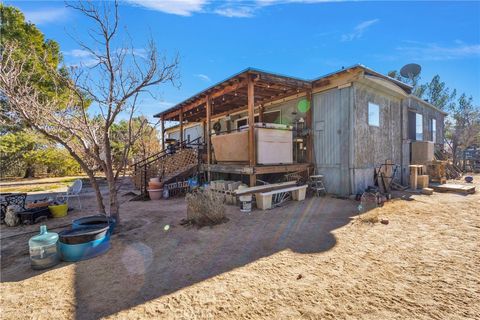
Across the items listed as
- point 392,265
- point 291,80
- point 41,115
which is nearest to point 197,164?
point 291,80

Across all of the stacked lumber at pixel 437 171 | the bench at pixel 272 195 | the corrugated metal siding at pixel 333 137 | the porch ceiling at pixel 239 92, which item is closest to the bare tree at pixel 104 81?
the porch ceiling at pixel 239 92

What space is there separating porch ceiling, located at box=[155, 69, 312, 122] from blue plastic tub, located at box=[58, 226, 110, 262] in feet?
17.5

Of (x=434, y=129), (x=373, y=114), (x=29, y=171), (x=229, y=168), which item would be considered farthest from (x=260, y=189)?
(x=29, y=171)

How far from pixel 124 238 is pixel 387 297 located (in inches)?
159

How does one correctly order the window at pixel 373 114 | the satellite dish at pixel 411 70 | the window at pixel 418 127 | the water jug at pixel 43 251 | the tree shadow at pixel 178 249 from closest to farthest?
1. the tree shadow at pixel 178 249
2. the water jug at pixel 43 251
3. the window at pixel 373 114
4. the window at pixel 418 127
5. the satellite dish at pixel 411 70

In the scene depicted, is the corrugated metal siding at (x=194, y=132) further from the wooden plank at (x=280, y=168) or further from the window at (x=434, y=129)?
the window at (x=434, y=129)

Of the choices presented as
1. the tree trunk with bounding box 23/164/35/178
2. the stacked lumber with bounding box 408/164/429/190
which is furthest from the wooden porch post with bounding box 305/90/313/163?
the tree trunk with bounding box 23/164/35/178

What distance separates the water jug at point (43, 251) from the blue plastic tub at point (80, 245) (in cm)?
12

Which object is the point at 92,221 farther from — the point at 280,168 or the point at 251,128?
the point at 280,168

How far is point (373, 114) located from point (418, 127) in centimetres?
502

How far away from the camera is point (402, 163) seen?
372 inches

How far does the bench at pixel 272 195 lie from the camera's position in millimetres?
5965

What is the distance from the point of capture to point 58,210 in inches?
226

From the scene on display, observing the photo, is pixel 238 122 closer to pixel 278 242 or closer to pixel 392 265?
pixel 278 242
